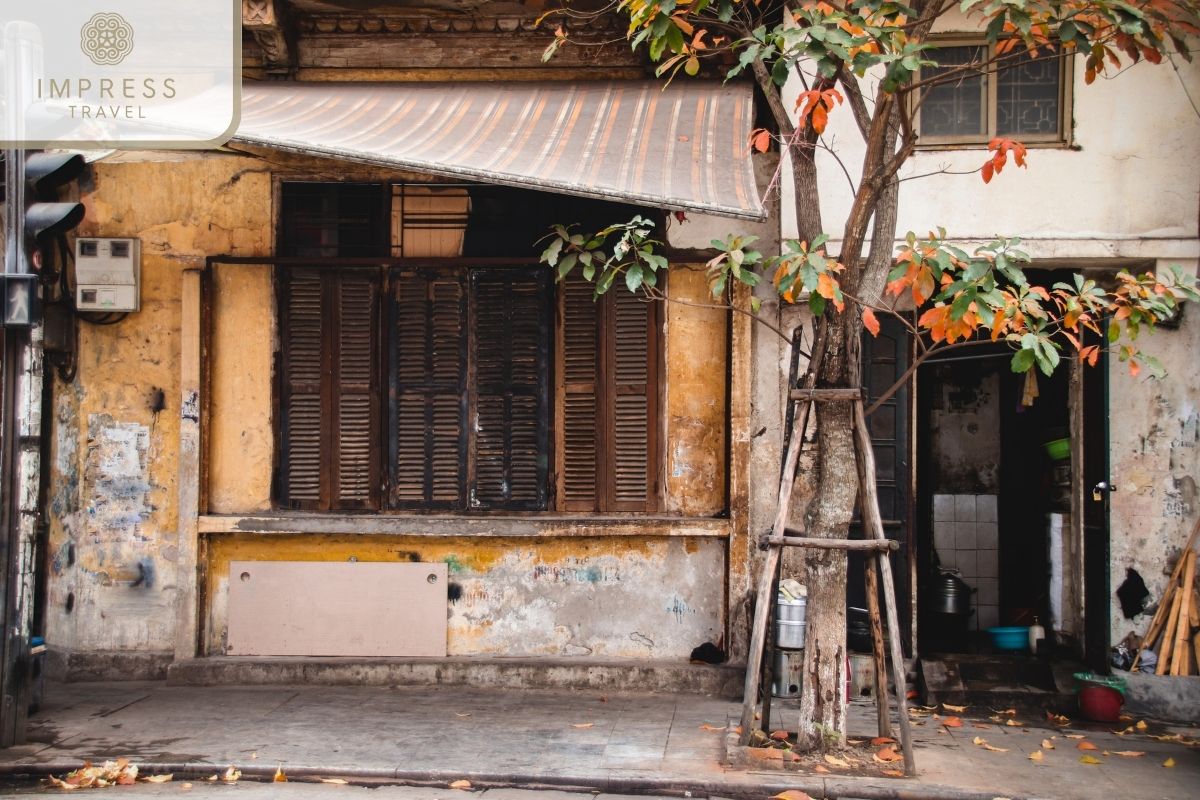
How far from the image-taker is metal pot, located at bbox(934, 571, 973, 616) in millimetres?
9195

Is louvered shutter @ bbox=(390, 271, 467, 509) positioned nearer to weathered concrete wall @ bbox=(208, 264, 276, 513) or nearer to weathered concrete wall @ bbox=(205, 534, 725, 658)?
weathered concrete wall @ bbox=(205, 534, 725, 658)

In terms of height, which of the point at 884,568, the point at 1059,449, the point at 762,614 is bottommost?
the point at 762,614

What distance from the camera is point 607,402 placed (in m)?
8.45

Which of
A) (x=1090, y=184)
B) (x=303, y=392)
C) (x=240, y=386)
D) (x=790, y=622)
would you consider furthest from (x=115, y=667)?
(x=1090, y=184)

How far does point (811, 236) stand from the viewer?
6555mm

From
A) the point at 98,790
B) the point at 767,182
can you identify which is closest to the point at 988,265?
the point at 767,182

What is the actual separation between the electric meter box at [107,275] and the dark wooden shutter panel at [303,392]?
48.3 inches

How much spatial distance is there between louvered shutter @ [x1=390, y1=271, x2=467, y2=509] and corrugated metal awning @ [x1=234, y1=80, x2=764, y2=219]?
1368mm

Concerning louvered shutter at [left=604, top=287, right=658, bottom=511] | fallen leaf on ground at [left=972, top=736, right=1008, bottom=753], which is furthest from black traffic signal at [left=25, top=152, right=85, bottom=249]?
fallen leaf on ground at [left=972, top=736, right=1008, bottom=753]

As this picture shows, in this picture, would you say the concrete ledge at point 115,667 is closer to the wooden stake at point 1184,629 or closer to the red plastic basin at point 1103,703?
the red plastic basin at point 1103,703

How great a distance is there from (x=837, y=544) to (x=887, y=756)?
1294 millimetres

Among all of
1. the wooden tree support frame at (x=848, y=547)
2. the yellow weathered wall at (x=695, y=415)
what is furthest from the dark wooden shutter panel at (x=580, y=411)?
the wooden tree support frame at (x=848, y=547)

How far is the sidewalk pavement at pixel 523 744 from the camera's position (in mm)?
6102

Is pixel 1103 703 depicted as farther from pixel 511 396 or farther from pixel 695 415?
pixel 511 396
